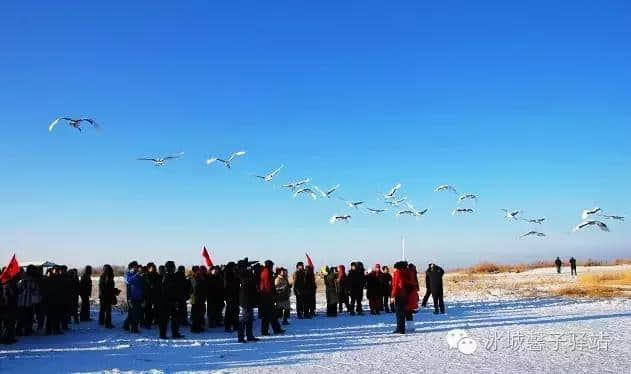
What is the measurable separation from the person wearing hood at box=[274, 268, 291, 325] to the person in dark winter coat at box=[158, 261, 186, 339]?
2.80 meters

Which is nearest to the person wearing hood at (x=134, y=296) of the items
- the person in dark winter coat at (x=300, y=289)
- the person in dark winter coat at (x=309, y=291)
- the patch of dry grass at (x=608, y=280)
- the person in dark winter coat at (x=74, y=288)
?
the person in dark winter coat at (x=74, y=288)

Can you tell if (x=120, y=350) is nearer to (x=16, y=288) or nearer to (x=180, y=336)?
(x=180, y=336)

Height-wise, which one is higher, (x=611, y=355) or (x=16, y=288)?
(x=16, y=288)

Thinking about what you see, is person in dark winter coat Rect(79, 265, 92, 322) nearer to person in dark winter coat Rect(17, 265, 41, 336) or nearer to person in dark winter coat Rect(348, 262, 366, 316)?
person in dark winter coat Rect(17, 265, 41, 336)

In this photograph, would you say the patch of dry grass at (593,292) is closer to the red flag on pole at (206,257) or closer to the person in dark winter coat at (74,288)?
the red flag on pole at (206,257)

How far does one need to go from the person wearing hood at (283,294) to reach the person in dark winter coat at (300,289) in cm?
101

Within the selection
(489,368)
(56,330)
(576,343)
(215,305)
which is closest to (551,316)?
(576,343)

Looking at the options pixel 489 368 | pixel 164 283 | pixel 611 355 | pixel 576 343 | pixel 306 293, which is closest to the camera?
pixel 489 368

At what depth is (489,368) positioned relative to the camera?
8148 millimetres

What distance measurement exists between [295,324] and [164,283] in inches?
156

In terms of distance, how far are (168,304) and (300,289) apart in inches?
180

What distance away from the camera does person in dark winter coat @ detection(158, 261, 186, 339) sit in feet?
39.4

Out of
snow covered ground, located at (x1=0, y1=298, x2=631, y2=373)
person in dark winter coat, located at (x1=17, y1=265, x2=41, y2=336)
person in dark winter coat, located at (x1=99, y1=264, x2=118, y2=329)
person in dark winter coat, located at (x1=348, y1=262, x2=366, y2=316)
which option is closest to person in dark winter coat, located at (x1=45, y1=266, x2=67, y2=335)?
person in dark winter coat, located at (x1=17, y1=265, x2=41, y2=336)

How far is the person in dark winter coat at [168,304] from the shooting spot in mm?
12023
